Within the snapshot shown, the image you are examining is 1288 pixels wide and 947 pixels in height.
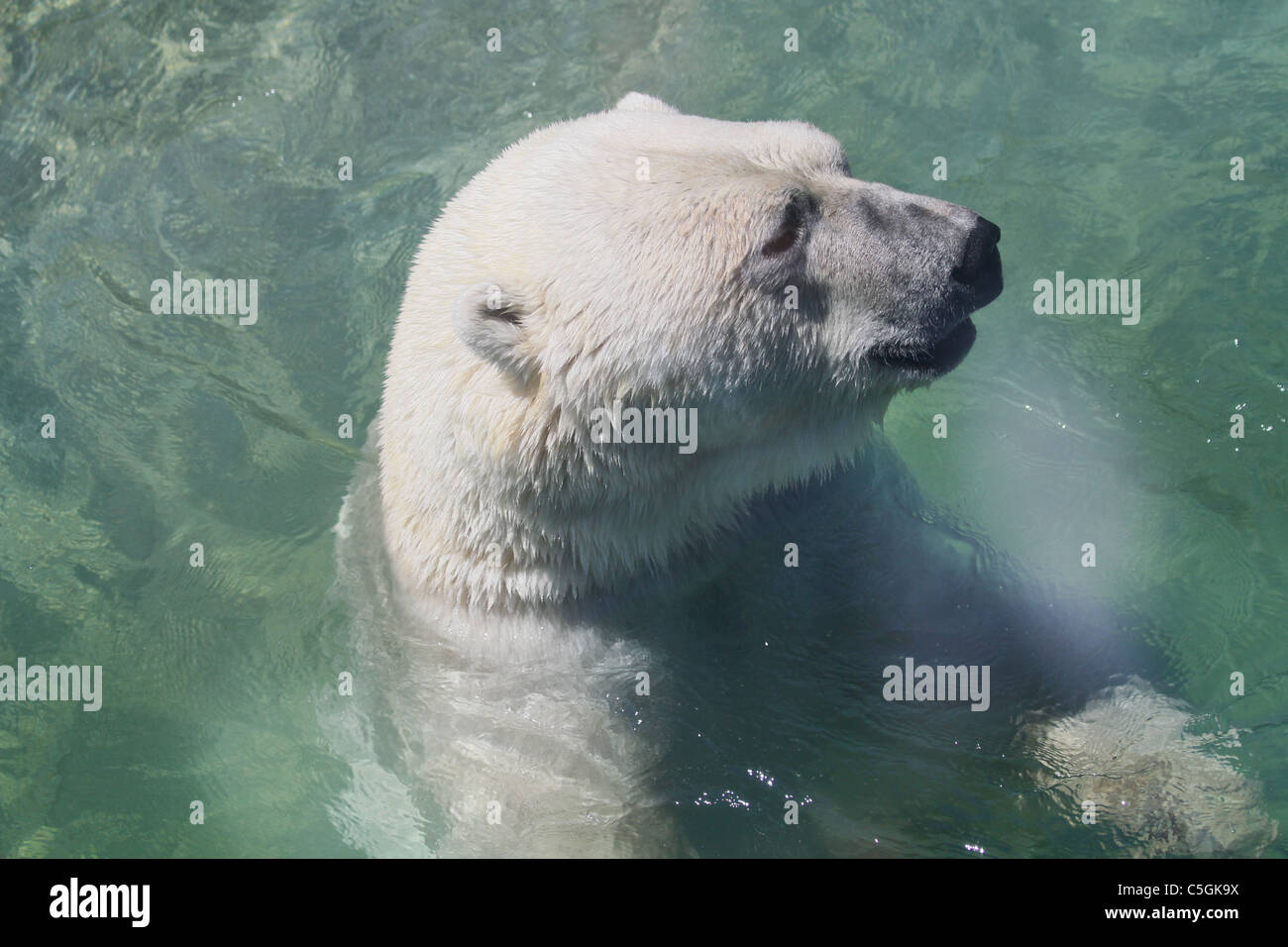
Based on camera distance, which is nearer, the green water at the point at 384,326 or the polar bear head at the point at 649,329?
the polar bear head at the point at 649,329

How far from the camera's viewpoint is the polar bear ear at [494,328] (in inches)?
115

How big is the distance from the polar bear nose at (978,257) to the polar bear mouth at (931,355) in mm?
126

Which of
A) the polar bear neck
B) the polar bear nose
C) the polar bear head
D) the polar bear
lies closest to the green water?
the polar bear

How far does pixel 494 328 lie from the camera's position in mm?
2928

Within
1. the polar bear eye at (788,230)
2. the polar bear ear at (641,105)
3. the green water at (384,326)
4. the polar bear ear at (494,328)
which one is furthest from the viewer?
the green water at (384,326)

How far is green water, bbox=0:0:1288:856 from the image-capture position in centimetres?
439

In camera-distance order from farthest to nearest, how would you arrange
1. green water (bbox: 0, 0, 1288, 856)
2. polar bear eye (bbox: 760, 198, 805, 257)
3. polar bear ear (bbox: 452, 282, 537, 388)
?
1. green water (bbox: 0, 0, 1288, 856)
2. polar bear eye (bbox: 760, 198, 805, 257)
3. polar bear ear (bbox: 452, 282, 537, 388)

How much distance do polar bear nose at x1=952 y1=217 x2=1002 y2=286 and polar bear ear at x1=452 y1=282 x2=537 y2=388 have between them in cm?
112

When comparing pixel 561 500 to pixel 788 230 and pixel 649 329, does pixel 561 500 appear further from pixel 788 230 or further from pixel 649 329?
pixel 788 230

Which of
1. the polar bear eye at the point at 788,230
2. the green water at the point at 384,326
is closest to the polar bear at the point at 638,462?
the polar bear eye at the point at 788,230

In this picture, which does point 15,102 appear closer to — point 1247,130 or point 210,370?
point 210,370

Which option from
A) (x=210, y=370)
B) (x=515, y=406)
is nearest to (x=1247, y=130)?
(x=515, y=406)

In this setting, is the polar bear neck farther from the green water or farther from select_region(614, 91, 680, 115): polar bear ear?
select_region(614, 91, 680, 115): polar bear ear

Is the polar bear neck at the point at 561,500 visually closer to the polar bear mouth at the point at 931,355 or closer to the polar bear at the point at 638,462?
the polar bear at the point at 638,462
